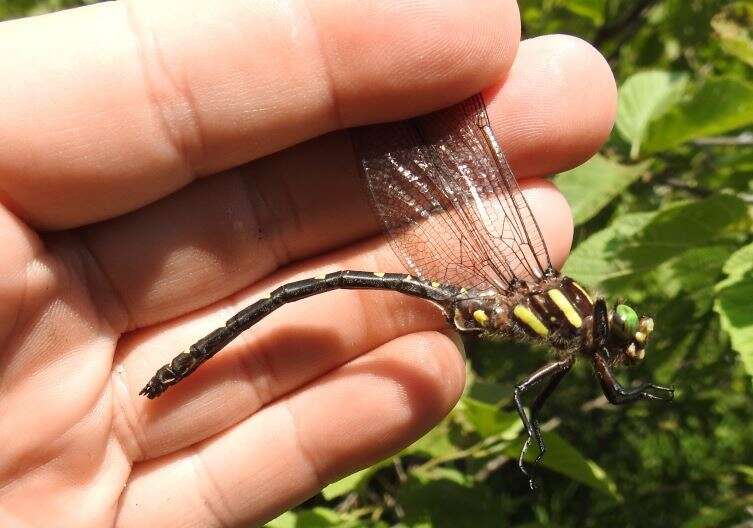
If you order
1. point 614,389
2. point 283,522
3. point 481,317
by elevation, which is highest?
point 481,317

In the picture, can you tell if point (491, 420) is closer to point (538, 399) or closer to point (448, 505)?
point (538, 399)

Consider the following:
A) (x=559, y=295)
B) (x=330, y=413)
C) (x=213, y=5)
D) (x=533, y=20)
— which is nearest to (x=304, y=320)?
(x=330, y=413)

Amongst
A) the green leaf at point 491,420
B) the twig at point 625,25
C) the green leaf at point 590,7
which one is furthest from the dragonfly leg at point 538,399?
the twig at point 625,25

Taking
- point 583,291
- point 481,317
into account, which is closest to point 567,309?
point 583,291

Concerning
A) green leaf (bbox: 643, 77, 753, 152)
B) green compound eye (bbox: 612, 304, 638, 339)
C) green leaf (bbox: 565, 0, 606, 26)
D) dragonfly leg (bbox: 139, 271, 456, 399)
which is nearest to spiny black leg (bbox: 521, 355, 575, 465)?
green compound eye (bbox: 612, 304, 638, 339)

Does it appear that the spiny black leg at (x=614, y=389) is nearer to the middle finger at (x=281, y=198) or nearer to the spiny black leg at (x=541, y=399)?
the spiny black leg at (x=541, y=399)

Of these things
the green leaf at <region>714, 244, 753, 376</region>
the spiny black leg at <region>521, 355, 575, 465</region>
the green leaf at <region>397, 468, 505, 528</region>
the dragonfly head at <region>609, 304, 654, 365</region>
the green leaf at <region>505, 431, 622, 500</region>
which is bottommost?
the green leaf at <region>397, 468, 505, 528</region>

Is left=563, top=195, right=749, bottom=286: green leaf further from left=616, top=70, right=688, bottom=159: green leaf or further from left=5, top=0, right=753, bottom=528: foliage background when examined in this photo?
left=616, top=70, right=688, bottom=159: green leaf
